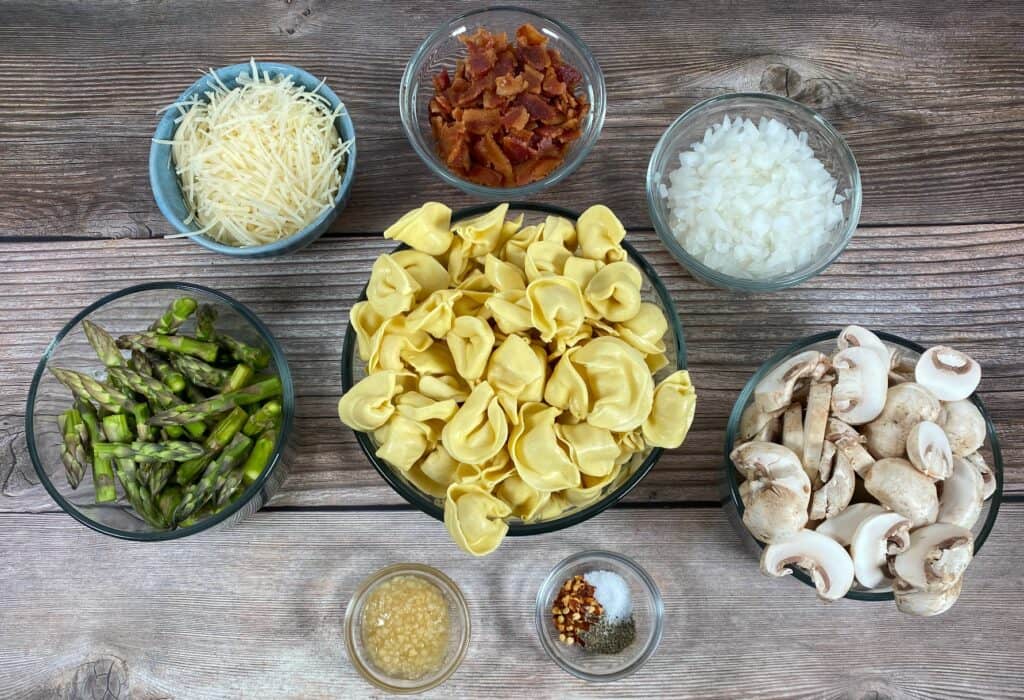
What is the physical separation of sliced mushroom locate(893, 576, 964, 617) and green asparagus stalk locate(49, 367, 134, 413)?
1.48m

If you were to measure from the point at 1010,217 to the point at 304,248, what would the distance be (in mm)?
1618

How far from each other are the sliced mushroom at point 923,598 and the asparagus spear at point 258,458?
3.91 ft

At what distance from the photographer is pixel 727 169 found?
167cm

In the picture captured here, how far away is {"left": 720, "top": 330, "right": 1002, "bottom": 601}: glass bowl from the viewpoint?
1473mm

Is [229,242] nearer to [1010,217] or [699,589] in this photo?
[699,589]

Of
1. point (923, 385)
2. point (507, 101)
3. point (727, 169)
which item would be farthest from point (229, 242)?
point (923, 385)

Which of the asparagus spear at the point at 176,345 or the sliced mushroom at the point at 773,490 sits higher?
the asparagus spear at the point at 176,345

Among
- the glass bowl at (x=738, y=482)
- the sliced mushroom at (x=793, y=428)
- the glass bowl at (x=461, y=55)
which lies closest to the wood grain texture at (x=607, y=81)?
the glass bowl at (x=461, y=55)

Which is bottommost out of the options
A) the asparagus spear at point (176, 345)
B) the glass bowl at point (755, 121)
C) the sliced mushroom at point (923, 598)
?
the sliced mushroom at point (923, 598)

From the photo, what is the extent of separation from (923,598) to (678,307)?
2.43 feet

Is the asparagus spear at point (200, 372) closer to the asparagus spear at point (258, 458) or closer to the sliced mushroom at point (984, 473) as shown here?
the asparagus spear at point (258, 458)

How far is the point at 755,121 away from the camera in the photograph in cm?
180

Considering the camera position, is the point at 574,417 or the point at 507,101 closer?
the point at 574,417

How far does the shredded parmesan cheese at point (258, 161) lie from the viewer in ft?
5.36
